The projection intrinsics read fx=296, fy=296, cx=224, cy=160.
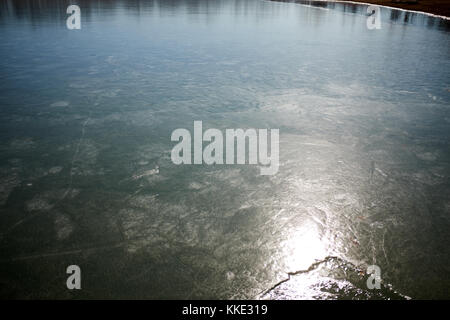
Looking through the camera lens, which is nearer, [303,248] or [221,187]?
[303,248]

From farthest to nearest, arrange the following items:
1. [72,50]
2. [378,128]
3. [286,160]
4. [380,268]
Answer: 1. [72,50]
2. [378,128]
3. [286,160]
4. [380,268]

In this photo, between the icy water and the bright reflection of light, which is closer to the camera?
the icy water

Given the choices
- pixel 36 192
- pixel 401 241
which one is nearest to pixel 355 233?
pixel 401 241

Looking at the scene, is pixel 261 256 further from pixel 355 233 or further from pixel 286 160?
pixel 286 160

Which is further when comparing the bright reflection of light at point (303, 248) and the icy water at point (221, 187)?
the bright reflection of light at point (303, 248)
